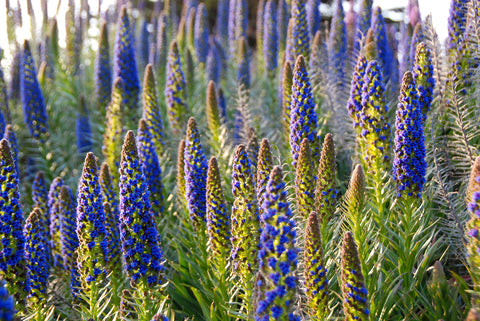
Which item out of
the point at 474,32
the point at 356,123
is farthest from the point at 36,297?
the point at 474,32

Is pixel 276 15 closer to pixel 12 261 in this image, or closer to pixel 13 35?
pixel 13 35

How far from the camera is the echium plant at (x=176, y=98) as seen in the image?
7.31m

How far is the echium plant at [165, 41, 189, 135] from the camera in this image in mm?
7312

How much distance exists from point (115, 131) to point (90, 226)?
2.82 meters

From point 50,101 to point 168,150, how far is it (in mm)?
3070

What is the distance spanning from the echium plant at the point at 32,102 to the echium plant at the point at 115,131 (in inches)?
60.3

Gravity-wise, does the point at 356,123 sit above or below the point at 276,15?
below

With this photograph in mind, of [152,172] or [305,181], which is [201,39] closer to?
[152,172]

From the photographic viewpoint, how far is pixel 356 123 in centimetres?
440

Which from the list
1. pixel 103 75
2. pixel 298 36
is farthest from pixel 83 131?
pixel 298 36

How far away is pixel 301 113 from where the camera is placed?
443 cm

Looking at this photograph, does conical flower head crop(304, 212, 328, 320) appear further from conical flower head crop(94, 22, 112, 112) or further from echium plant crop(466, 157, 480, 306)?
conical flower head crop(94, 22, 112, 112)

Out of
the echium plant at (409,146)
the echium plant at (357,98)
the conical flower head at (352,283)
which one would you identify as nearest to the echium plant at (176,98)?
the echium plant at (357,98)

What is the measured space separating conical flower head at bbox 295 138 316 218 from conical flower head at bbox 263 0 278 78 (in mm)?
5220
